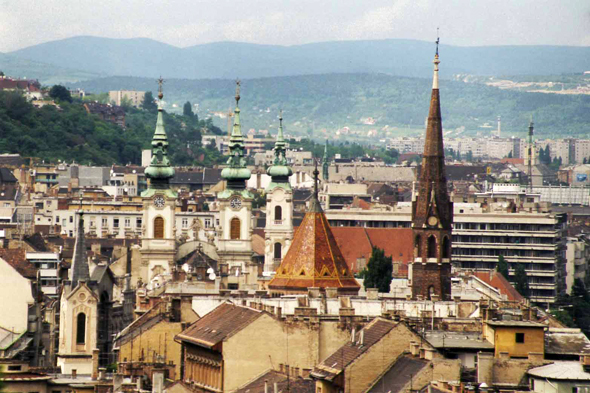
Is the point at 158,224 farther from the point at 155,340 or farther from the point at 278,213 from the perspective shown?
the point at 155,340

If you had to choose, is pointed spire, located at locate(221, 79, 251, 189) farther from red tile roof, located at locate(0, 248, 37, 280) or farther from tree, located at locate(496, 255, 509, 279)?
red tile roof, located at locate(0, 248, 37, 280)

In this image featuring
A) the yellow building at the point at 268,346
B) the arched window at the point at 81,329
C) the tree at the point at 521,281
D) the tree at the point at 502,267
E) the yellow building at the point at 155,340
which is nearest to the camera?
the yellow building at the point at 268,346

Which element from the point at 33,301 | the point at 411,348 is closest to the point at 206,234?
the point at 33,301

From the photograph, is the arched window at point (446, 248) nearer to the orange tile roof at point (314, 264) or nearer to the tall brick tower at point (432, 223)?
the tall brick tower at point (432, 223)

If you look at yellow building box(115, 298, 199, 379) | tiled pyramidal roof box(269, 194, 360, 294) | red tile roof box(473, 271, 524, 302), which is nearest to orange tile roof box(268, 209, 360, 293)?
tiled pyramidal roof box(269, 194, 360, 294)

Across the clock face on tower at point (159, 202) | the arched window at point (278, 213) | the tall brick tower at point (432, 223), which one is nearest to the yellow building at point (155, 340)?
the tall brick tower at point (432, 223)
